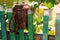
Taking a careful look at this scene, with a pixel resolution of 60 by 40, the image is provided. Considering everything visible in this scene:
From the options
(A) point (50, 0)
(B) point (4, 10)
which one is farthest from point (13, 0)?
(A) point (50, 0)

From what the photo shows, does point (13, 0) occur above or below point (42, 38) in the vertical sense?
above

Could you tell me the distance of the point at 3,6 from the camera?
0.67 metres

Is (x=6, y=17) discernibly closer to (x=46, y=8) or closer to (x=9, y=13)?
(x=9, y=13)

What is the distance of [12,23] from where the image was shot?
2.26ft

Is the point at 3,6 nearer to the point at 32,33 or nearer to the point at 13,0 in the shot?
the point at 13,0

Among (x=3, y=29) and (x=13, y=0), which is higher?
(x=13, y=0)

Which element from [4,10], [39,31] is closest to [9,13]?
[4,10]

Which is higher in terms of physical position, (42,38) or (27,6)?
(27,6)

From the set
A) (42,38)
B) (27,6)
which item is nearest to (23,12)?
(27,6)

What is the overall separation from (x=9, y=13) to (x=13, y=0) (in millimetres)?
70

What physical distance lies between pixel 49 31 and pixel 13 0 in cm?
21

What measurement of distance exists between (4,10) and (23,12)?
0.29 feet

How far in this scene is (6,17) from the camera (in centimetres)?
71

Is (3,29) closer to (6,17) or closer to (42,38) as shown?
(6,17)
